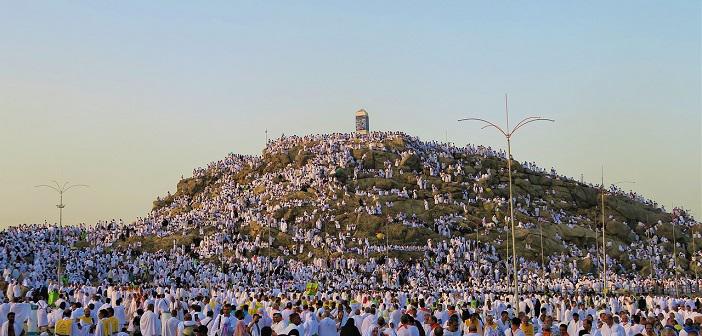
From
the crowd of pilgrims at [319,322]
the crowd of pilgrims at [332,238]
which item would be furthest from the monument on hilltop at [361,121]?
the crowd of pilgrims at [319,322]

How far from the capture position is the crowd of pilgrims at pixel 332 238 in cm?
7938

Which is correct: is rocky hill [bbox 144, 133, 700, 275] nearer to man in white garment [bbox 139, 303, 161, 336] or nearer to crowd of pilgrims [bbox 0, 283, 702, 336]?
crowd of pilgrims [bbox 0, 283, 702, 336]

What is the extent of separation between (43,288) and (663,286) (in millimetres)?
55378

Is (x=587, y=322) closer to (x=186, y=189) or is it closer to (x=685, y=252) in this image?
(x=685, y=252)

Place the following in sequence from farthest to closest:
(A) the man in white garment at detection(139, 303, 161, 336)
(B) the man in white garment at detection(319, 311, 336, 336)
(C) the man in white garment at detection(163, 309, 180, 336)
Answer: (C) the man in white garment at detection(163, 309, 180, 336) → (A) the man in white garment at detection(139, 303, 161, 336) → (B) the man in white garment at detection(319, 311, 336, 336)

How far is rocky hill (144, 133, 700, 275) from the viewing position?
109 m

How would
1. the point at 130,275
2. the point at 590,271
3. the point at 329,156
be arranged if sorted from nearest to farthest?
the point at 130,275, the point at 590,271, the point at 329,156

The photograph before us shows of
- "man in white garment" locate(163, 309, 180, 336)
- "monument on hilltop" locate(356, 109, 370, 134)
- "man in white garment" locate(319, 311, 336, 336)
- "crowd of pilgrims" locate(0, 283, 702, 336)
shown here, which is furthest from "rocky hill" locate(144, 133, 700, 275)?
"man in white garment" locate(319, 311, 336, 336)

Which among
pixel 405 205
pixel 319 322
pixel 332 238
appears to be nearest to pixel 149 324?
pixel 319 322

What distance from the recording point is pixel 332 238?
352 feet

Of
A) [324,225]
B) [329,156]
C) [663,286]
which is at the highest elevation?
[329,156]

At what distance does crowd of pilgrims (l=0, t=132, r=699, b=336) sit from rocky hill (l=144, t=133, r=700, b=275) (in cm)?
33

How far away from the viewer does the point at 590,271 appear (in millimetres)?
102438

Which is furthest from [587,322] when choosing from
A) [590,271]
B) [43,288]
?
[590,271]
